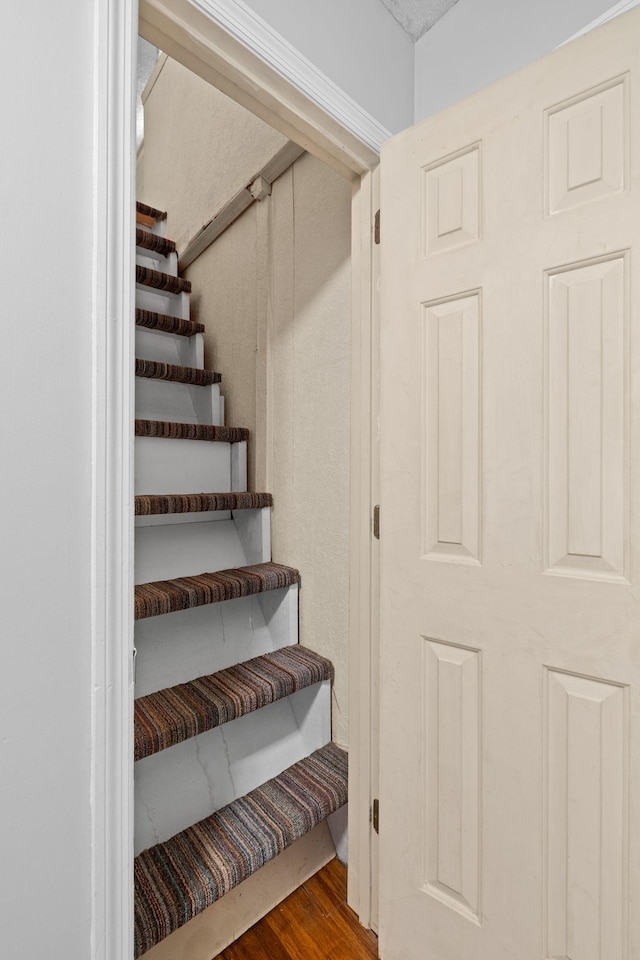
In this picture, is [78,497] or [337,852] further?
[337,852]

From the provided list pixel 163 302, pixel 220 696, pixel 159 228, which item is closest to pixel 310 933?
pixel 220 696

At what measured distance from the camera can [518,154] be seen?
92cm

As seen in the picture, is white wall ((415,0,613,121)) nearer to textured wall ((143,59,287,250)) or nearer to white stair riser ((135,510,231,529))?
textured wall ((143,59,287,250))

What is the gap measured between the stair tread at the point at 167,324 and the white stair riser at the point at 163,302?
165 mm

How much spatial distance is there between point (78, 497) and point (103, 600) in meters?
0.16

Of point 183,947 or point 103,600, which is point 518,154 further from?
point 183,947

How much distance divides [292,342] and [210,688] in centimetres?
110

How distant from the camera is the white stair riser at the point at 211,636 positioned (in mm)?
1319

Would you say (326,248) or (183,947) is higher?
(326,248)

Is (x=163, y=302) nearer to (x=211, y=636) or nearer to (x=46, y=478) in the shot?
(x=211, y=636)

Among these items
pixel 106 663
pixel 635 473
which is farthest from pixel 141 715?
pixel 635 473

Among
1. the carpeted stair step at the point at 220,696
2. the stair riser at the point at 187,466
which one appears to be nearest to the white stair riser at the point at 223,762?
the carpeted stair step at the point at 220,696

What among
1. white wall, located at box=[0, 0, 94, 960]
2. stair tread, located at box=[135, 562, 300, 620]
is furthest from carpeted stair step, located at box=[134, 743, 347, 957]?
stair tread, located at box=[135, 562, 300, 620]

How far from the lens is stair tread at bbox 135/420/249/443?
1.60 metres
